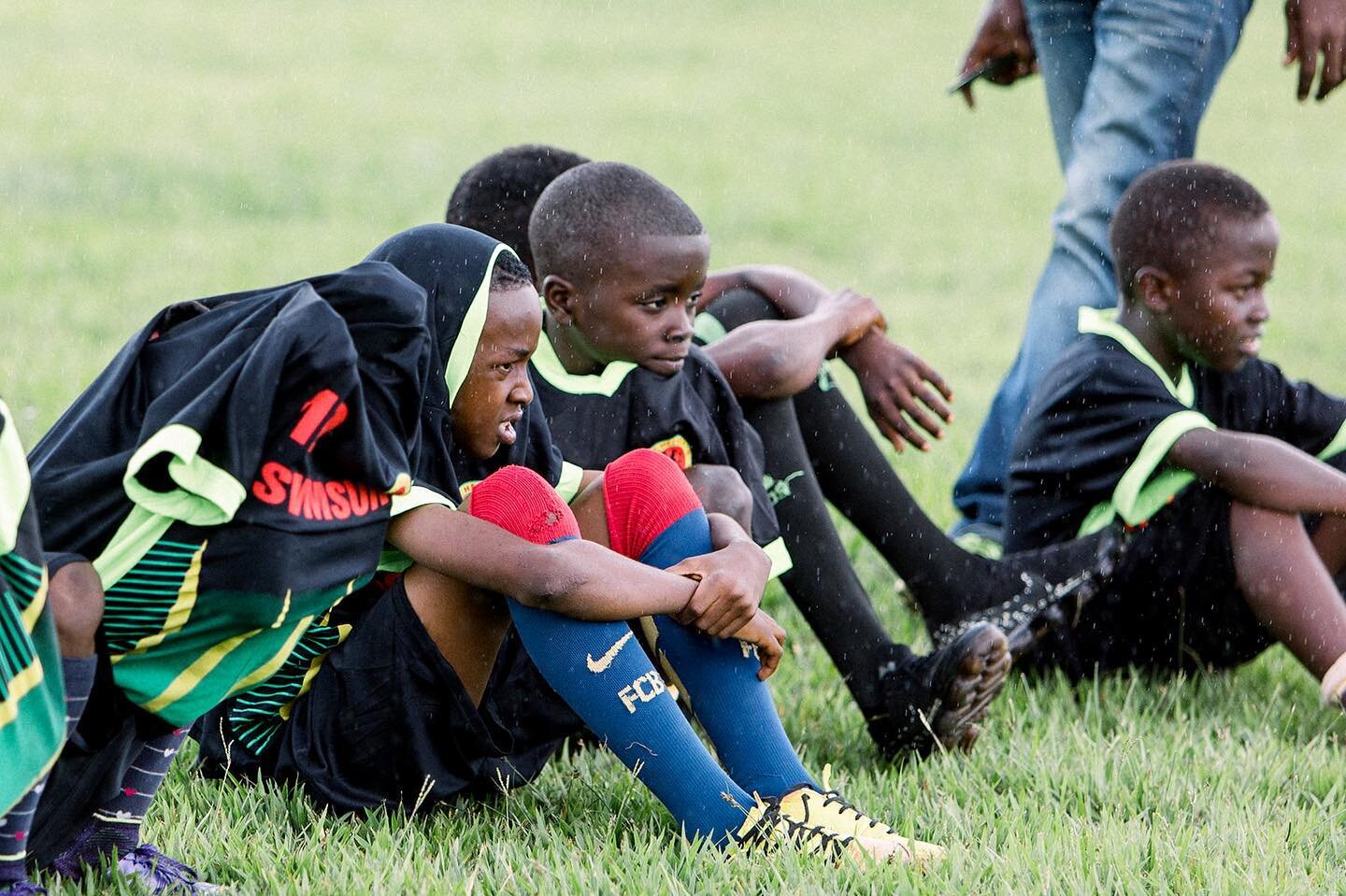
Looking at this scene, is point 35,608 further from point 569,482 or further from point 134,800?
point 569,482

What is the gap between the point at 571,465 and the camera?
3.34 metres

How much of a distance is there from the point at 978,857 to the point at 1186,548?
1.46 meters

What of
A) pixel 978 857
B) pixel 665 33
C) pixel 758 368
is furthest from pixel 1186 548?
pixel 665 33

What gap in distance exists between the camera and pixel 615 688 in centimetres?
284

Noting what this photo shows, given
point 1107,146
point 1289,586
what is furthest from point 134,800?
point 1107,146

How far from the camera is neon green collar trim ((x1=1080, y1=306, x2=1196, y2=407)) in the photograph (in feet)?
13.5

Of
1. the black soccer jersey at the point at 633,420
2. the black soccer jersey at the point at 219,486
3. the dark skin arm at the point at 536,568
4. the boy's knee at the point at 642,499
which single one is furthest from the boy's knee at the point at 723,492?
the black soccer jersey at the point at 219,486

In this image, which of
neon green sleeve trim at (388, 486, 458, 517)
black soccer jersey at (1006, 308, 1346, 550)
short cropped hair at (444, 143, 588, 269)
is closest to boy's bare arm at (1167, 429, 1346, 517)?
black soccer jersey at (1006, 308, 1346, 550)

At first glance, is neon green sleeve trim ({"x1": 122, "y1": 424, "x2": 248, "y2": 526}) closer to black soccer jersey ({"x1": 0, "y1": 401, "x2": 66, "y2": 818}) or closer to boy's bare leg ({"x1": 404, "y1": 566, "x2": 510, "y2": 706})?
black soccer jersey ({"x1": 0, "y1": 401, "x2": 66, "y2": 818})

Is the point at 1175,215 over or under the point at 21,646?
over

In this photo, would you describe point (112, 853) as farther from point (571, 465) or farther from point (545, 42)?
point (545, 42)

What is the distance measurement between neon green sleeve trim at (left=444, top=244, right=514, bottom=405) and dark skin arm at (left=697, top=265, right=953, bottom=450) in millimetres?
938

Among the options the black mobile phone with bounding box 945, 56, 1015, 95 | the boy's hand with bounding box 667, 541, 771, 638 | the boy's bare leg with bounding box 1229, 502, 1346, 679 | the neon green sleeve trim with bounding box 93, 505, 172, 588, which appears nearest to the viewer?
Result: the neon green sleeve trim with bounding box 93, 505, 172, 588

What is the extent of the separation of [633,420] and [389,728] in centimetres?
91
